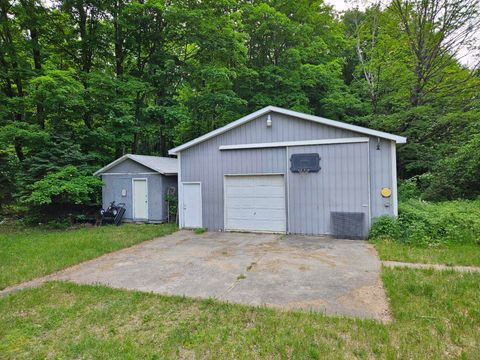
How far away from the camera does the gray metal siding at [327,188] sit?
7707mm

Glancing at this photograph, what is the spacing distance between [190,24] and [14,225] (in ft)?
38.5

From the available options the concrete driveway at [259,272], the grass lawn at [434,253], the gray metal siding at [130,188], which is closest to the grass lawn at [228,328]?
the concrete driveway at [259,272]

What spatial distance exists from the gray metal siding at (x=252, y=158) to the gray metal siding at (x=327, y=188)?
0.66ft

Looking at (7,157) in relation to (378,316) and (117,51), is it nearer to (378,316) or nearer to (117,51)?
(117,51)

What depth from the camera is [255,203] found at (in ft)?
29.5

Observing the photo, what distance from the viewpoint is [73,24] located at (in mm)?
14148

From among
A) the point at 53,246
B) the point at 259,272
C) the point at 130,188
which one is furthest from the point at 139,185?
the point at 259,272

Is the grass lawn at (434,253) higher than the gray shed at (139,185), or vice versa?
the gray shed at (139,185)

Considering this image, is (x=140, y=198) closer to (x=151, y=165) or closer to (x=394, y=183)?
(x=151, y=165)

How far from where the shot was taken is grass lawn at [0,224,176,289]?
18.3ft

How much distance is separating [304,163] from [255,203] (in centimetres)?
199

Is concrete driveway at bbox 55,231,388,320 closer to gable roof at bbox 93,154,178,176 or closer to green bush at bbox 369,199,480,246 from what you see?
green bush at bbox 369,199,480,246

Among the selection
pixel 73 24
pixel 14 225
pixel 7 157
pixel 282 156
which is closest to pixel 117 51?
pixel 73 24

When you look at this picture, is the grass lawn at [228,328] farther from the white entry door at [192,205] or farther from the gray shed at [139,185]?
the gray shed at [139,185]
